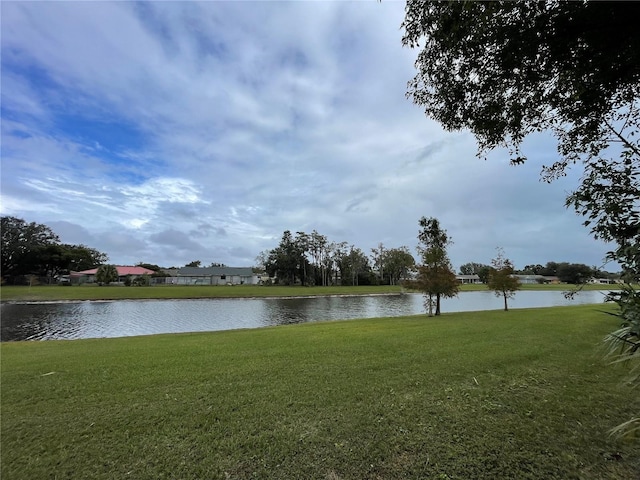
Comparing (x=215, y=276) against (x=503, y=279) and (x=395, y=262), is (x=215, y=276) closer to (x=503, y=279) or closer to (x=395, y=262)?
(x=395, y=262)

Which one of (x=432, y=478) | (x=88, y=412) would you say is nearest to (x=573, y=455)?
(x=432, y=478)

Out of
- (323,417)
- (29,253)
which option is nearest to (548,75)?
(323,417)

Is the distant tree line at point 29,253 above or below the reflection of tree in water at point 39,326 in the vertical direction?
above

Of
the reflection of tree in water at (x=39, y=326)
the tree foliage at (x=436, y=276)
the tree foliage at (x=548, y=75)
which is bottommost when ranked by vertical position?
the reflection of tree in water at (x=39, y=326)

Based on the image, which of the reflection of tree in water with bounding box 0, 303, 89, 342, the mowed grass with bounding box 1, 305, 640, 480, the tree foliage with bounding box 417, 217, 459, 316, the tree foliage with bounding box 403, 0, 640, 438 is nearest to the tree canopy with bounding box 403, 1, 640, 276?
the tree foliage with bounding box 403, 0, 640, 438

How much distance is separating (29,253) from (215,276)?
34.8m

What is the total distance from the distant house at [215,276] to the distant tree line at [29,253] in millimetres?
21467

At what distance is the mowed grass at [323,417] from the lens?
2.85 m

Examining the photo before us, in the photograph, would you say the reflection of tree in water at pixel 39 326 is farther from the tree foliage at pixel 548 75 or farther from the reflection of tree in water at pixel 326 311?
the tree foliage at pixel 548 75

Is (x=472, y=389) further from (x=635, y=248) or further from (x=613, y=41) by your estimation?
(x=613, y=41)

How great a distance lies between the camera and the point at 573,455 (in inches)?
119

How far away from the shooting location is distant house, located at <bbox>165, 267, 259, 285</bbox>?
78.5 meters

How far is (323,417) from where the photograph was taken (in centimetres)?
370

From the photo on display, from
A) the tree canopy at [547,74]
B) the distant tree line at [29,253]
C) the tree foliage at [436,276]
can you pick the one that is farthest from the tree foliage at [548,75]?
the distant tree line at [29,253]
